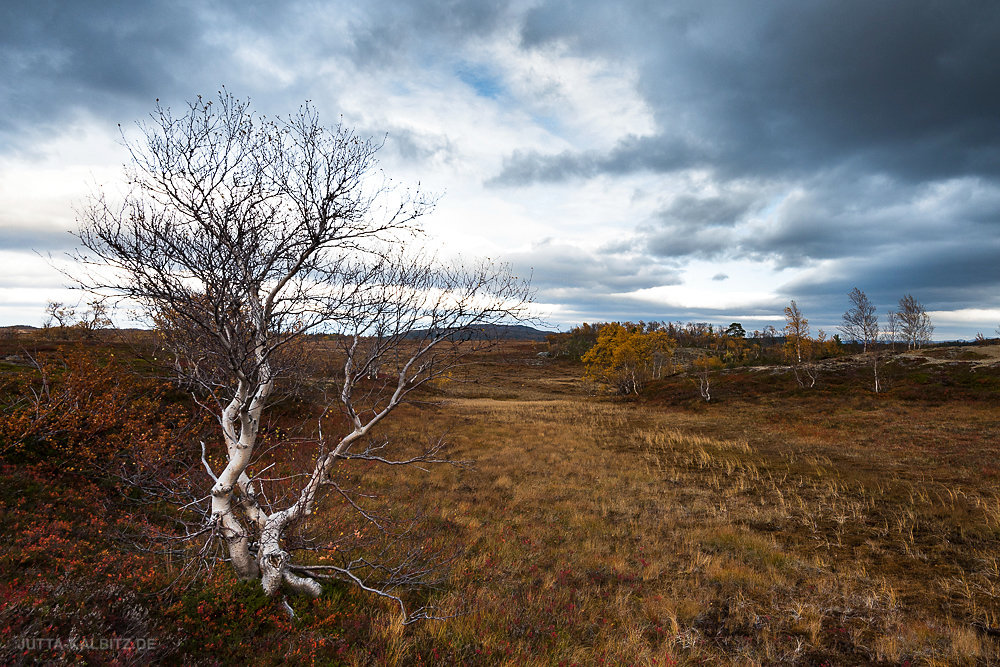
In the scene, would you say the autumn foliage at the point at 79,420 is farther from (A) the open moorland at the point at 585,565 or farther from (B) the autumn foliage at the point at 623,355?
(B) the autumn foliage at the point at 623,355

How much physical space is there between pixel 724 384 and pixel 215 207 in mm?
45913

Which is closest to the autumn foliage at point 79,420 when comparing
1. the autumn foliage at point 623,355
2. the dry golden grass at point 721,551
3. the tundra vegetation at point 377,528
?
the tundra vegetation at point 377,528

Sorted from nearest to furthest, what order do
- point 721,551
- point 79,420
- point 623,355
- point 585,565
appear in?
point 585,565 → point 721,551 → point 79,420 → point 623,355

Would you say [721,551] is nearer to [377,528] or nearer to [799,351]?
[377,528]

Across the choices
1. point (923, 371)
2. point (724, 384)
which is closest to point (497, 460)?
point (724, 384)

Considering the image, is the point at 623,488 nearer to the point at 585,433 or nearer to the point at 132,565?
the point at 585,433

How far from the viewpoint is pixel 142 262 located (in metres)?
4.68

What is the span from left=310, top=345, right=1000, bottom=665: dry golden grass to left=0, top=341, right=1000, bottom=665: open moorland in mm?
51

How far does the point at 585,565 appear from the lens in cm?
853

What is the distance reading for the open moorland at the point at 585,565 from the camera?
4922 millimetres

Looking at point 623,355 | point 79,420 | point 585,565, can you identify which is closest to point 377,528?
point 585,565

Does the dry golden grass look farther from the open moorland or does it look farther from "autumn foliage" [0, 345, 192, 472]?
"autumn foliage" [0, 345, 192, 472]

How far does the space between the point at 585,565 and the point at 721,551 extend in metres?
3.52

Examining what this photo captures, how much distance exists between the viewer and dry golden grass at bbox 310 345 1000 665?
593 cm
